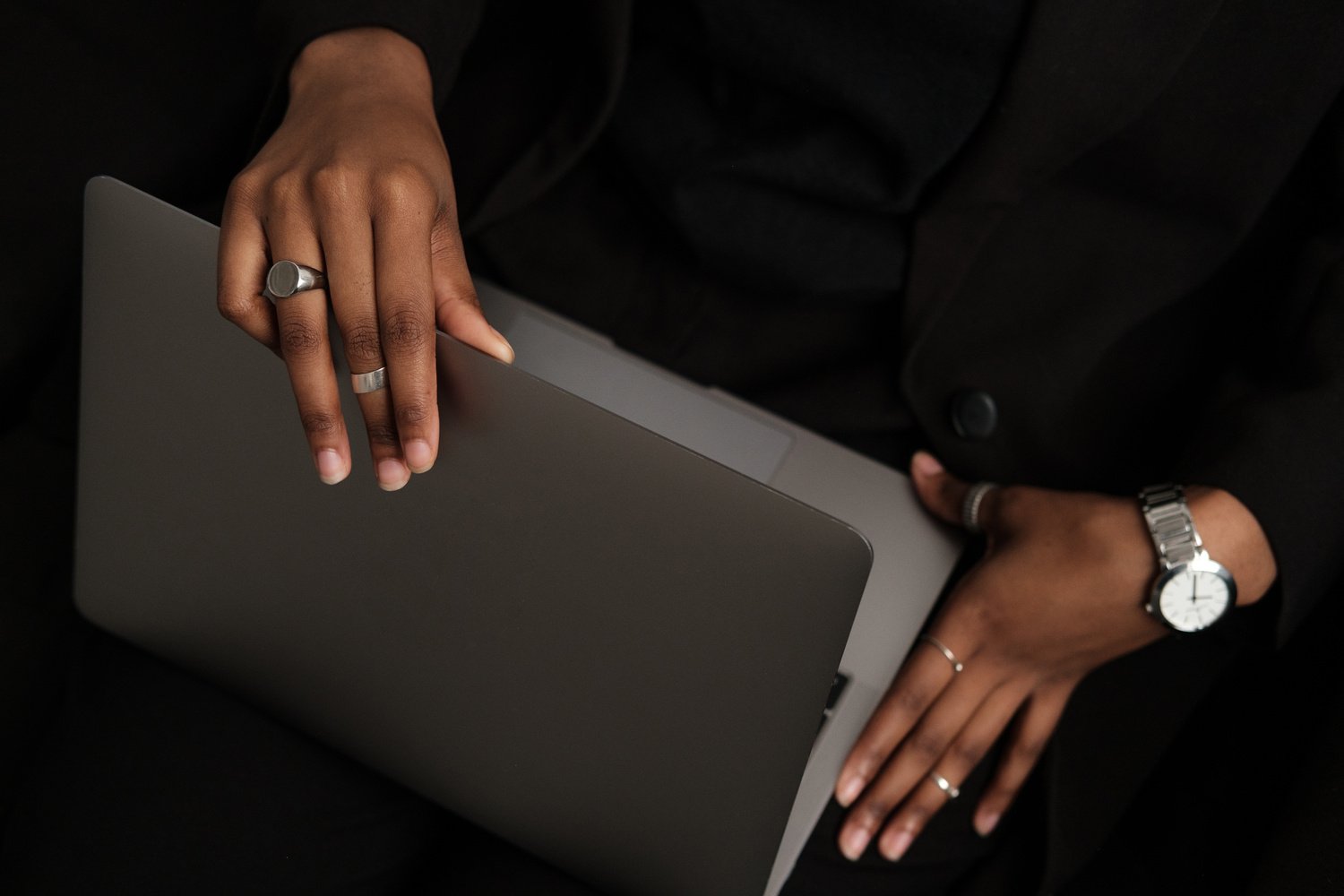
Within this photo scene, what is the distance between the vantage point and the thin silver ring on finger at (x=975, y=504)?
73cm

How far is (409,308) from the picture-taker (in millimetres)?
513

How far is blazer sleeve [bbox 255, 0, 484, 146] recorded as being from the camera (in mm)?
688

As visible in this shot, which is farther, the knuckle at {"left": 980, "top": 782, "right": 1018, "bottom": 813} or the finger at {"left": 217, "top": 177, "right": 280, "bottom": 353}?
the knuckle at {"left": 980, "top": 782, "right": 1018, "bottom": 813}

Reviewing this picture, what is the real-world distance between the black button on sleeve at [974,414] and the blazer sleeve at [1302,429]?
14 centimetres

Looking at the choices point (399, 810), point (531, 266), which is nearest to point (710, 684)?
point (399, 810)

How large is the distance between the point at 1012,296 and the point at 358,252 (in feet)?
1.61

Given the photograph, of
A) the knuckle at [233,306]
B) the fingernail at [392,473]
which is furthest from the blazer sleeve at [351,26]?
the fingernail at [392,473]

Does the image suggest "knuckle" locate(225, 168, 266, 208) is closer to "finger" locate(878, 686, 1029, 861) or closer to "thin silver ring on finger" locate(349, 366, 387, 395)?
"thin silver ring on finger" locate(349, 366, 387, 395)

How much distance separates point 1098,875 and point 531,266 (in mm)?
655

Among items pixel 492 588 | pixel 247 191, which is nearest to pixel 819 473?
pixel 492 588

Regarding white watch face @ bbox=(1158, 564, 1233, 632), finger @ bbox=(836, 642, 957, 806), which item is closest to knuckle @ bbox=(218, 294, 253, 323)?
finger @ bbox=(836, 642, 957, 806)

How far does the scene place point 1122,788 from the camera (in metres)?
0.74

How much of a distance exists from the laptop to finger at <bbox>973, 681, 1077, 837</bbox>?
0.13 m

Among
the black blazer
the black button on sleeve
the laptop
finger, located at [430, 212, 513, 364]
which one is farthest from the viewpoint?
the black button on sleeve
